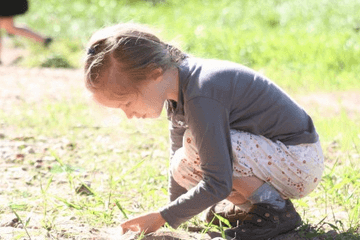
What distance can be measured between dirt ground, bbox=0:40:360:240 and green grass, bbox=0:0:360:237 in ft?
0.26

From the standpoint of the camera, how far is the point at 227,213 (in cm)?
241

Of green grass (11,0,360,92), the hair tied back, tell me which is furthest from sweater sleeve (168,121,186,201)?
green grass (11,0,360,92)

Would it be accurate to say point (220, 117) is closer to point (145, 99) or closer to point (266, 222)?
point (145, 99)

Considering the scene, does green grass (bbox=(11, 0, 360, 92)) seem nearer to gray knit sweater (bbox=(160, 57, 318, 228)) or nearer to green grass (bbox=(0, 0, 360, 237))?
green grass (bbox=(0, 0, 360, 237))

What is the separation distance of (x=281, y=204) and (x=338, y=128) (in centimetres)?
157

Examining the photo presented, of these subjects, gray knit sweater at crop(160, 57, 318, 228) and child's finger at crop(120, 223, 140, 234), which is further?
child's finger at crop(120, 223, 140, 234)

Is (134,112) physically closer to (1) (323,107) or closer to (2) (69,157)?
(2) (69,157)

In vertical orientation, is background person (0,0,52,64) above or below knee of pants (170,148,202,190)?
below

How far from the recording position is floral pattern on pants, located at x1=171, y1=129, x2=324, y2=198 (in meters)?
2.18

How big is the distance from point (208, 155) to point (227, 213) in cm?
52

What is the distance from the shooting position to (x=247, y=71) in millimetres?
2166

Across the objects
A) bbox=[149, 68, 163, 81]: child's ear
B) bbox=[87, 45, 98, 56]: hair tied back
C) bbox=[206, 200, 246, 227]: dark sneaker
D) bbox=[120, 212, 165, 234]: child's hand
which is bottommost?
bbox=[206, 200, 246, 227]: dark sneaker

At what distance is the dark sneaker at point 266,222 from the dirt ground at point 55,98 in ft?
0.20

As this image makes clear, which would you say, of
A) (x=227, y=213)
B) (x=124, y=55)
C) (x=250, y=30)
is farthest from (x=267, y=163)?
(x=250, y=30)
